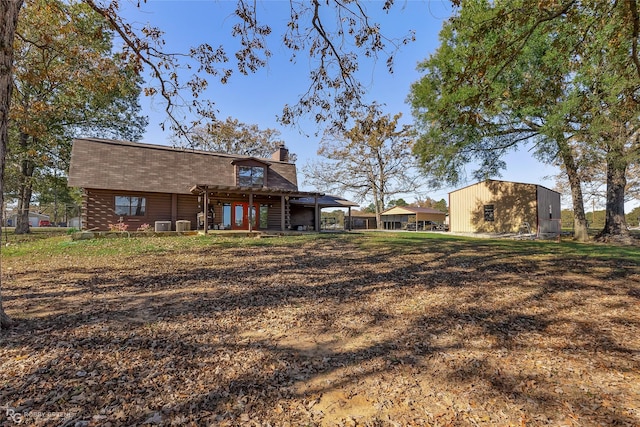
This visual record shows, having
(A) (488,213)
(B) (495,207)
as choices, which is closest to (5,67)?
(B) (495,207)

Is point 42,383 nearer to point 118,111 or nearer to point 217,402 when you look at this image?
point 217,402

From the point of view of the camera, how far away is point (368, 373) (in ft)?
9.99

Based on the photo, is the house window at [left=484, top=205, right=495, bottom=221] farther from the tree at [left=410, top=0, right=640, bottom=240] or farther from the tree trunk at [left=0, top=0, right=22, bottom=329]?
the tree trunk at [left=0, top=0, right=22, bottom=329]

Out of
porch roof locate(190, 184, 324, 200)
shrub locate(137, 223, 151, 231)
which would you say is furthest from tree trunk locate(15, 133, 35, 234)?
porch roof locate(190, 184, 324, 200)

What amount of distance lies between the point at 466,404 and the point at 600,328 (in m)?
3.04

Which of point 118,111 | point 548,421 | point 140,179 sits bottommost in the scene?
point 548,421

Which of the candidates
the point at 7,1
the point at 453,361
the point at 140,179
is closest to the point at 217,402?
the point at 453,361

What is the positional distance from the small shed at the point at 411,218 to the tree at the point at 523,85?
56.8 ft

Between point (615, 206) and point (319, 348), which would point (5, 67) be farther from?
point (615, 206)

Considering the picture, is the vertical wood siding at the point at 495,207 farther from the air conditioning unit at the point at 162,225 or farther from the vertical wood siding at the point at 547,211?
the air conditioning unit at the point at 162,225

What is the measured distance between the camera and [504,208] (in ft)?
71.6

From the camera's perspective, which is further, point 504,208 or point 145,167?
point 504,208

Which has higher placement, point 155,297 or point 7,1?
point 7,1

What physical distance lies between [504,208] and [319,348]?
22.9m
